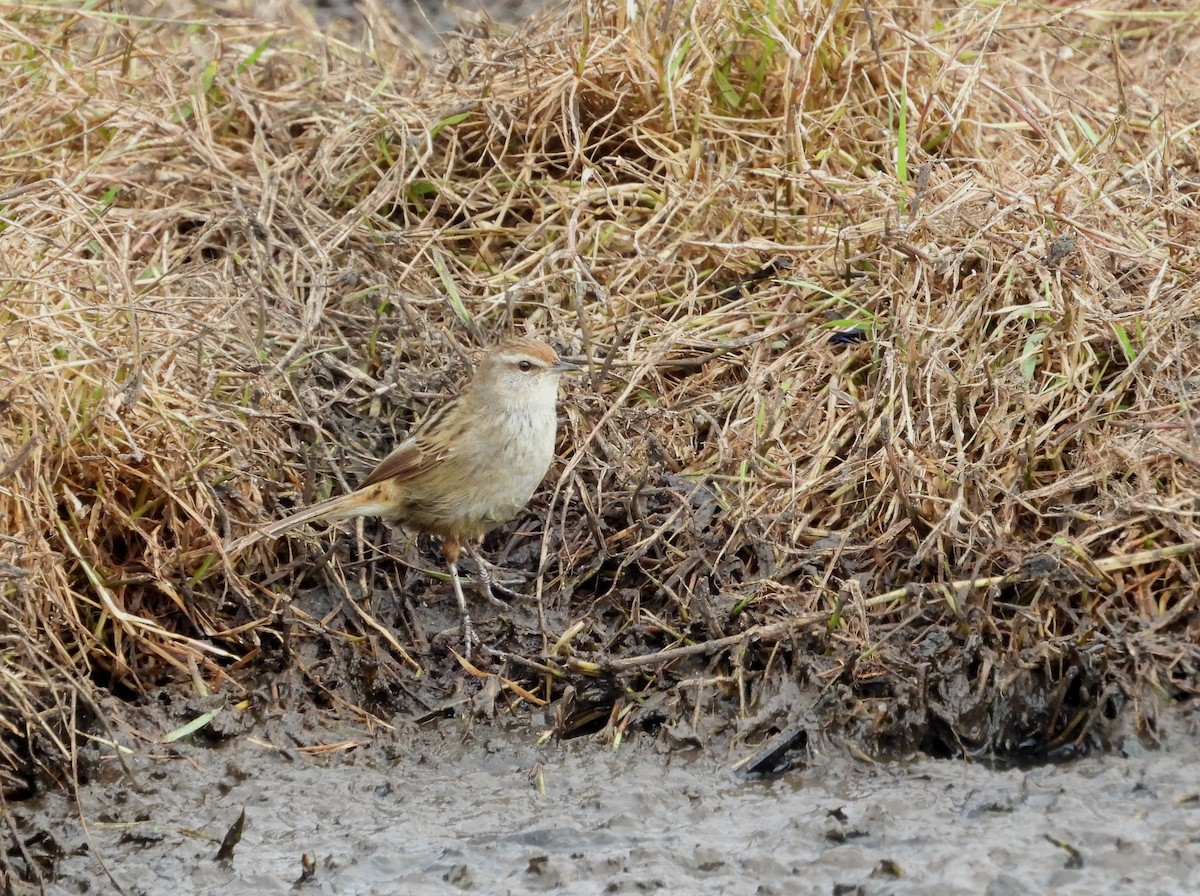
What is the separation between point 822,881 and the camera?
4512mm

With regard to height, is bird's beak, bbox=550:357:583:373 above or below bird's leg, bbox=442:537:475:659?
above

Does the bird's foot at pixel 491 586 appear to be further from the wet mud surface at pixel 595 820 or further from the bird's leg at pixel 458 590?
the wet mud surface at pixel 595 820

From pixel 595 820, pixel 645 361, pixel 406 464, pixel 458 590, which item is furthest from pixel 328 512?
pixel 595 820

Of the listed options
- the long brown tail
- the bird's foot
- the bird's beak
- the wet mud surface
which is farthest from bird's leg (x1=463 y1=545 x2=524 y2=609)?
the bird's beak

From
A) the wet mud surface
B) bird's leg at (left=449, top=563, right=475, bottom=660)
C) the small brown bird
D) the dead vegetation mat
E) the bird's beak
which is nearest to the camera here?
the wet mud surface

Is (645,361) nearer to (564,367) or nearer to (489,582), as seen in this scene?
(564,367)

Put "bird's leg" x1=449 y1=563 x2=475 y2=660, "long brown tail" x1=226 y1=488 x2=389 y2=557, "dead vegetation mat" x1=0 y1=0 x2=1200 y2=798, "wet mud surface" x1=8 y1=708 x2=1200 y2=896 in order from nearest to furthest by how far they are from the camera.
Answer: "wet mud surface" x1=8 y1=708 x2=1200 y2=896
"dead vegetation mat" x1=0 y1=0 x2=1200 y2=798
"long brown tail" x1=226 y1=488 x2=389 y2=557
"bird's leg" x1=449 y1=563 x2=475 y2=660

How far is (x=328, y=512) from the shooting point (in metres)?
5.74

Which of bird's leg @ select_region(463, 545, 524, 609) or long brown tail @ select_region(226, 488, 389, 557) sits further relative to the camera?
bird's leg @ select_region(463, 545, 524, 609)

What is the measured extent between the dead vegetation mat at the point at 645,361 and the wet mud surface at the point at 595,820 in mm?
172

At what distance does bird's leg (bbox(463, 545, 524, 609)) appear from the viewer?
592 centimetres

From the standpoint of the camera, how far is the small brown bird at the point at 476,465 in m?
5.87

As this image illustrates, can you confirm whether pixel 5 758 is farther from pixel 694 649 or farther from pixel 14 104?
pixel 14 104

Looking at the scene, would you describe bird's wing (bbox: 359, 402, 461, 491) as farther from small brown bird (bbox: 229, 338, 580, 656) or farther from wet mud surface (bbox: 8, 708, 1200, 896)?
wet mud surface (bbox: 8, 708, 1200, 896)
